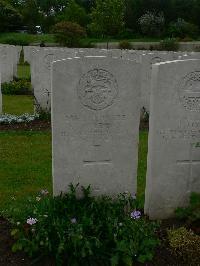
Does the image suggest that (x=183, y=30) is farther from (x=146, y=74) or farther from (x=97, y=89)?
(x=97, y=89)

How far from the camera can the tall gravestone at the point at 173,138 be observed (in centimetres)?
483

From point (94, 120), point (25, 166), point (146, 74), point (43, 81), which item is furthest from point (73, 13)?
point (94, 120)

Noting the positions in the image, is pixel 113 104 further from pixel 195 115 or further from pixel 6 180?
pixel 6 180

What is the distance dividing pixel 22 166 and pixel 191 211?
318cm

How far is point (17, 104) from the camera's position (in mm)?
12844

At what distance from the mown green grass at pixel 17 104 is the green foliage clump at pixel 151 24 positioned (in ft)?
120

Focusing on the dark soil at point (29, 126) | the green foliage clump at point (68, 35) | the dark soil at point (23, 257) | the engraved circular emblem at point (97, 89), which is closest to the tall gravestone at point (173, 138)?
the engraved circular emblem at point (97, 89)

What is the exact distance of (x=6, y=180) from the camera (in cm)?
659

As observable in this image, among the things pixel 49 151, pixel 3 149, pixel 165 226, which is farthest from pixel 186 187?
pixel 3 149

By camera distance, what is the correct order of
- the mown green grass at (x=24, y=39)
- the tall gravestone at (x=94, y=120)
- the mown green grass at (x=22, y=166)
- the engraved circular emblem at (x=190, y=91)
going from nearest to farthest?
the tall gravestone at (x=94, y=120) < the engraved circular emblem at (x=190, y=91) < the mown green grass at (x=22, y=166) < the mown green grass at (x=24, y=39)

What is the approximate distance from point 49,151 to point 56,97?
3.55 meters

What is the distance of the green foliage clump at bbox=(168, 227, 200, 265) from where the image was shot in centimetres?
430

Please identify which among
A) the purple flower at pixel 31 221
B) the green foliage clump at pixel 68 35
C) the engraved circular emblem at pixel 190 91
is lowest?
the purple flower at pixel 31 221

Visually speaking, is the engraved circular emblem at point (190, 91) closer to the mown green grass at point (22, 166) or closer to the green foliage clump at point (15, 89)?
the mown green grass at point (22, 166)
